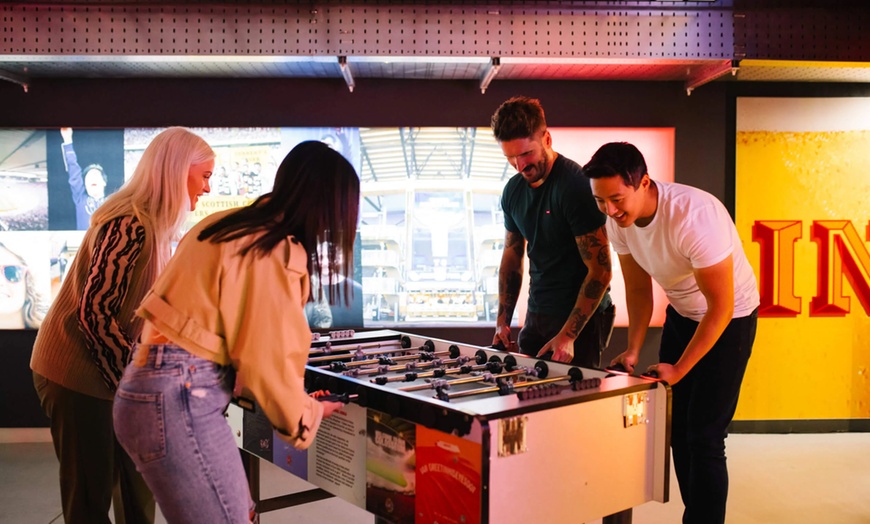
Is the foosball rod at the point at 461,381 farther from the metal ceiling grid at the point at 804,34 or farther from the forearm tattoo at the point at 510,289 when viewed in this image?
the metal ceiling grid at the point at 804,34

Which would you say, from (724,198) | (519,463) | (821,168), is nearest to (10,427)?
(519,463)

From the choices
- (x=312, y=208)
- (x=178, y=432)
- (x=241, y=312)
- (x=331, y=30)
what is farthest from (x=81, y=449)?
(x=331, y=30)

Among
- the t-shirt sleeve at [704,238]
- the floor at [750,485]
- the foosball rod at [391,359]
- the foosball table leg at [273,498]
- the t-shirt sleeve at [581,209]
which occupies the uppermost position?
the t-shirt sleeve at [581,209]

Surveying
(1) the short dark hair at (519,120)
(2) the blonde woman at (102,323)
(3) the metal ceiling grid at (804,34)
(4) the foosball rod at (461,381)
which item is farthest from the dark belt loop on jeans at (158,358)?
(3) the metal ceiling grid at (804,34)

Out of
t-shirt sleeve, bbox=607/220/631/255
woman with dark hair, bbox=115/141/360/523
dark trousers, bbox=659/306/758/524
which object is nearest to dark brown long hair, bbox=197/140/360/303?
woman with dark hair, bbox=115/141/360/523

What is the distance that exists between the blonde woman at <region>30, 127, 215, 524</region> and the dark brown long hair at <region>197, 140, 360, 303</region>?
62 centimetres

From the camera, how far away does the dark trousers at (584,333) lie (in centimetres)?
291

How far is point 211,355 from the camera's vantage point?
1.49m

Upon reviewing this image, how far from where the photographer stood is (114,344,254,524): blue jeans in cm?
144

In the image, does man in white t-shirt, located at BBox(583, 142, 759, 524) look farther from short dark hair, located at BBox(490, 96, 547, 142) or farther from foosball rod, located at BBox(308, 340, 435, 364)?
foosball rod, located at BBox(308, 340, 435, 364)

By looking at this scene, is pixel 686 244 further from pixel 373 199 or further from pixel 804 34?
pixel 373 199

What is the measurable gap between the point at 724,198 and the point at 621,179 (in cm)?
303

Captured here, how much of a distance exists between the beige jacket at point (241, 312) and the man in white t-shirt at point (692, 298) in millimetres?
1234

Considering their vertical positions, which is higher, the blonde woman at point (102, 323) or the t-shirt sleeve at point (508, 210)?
the t-shirt sleeve at point (508, 210)
